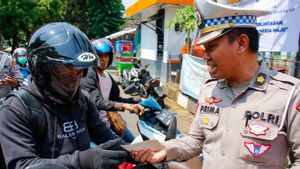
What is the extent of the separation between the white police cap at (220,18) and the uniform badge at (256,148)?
1.82 feet

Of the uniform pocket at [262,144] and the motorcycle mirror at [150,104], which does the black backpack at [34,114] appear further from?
the motorcycle mirror at [150,104]

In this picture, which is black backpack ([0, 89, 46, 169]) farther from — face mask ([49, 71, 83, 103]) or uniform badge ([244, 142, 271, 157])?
uniform badge ([244, 142, 271, 157])

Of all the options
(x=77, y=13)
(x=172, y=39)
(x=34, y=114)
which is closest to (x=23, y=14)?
(x=77, y=13)

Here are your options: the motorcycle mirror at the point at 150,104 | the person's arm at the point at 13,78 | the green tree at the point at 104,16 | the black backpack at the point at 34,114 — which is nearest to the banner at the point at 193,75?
the person's arm at the point at 13,78

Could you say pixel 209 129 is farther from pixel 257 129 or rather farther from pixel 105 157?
pixel 105 157

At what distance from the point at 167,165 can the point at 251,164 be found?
2.92 ft

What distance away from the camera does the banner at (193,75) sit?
278 inches

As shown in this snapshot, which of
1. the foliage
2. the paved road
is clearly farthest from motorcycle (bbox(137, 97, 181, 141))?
the foliage

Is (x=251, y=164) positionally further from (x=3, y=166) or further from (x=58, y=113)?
(x=3, y=166)

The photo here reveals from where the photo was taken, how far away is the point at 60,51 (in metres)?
1.47

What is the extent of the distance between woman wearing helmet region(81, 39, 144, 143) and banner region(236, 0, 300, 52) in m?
1.71

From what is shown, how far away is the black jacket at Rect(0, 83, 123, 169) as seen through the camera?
131cm

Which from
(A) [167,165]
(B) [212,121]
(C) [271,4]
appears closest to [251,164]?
(B) [212,121]

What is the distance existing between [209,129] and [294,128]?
17.0 inches
